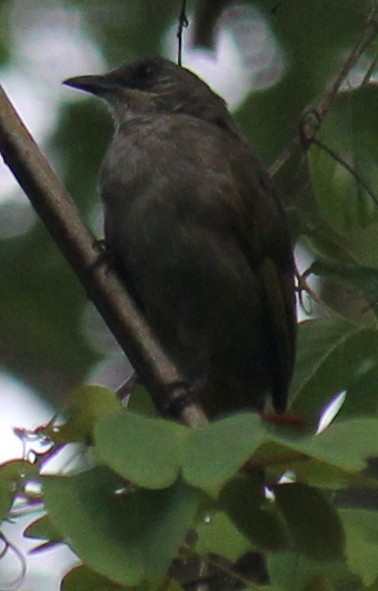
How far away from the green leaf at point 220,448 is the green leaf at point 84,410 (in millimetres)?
241

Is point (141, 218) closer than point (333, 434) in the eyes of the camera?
No

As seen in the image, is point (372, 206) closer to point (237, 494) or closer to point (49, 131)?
point (237, 494)

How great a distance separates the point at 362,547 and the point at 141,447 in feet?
1.81

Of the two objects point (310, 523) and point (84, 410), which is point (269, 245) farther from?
point (310, 523)

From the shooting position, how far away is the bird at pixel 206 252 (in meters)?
5.23

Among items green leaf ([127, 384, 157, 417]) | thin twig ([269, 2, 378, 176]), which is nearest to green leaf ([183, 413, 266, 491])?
green leaf ([127, 384, 157, 417])

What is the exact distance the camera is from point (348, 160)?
4.34 metres

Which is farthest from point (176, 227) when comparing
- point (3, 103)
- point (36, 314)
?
point (36, 314)

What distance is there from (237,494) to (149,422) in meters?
0.22

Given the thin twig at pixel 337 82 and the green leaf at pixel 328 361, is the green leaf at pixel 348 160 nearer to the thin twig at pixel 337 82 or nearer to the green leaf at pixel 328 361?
the thin twig at pixel 337 82

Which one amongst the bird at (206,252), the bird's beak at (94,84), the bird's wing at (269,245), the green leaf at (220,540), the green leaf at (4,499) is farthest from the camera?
the bird's beak at (94,84)

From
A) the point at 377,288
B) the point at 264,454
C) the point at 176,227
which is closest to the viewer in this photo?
the point at 264,454

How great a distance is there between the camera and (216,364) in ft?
18.6

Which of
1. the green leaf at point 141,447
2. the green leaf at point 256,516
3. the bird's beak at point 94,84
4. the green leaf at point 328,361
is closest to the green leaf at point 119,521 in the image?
the green leaf at point 141,447
